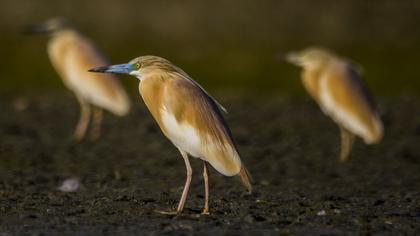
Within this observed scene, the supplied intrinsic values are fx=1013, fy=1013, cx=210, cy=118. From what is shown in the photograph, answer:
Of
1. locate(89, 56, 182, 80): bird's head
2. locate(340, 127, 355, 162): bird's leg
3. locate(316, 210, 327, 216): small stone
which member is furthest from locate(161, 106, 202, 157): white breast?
locate(340, 127, 355, 162): bird's leg

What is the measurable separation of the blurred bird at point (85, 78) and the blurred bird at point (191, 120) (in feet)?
16.9

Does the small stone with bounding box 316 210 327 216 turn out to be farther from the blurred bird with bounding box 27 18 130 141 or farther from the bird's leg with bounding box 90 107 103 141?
the bird's leg with bounding box 90 107 103 141

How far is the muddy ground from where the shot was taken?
7.02 metres

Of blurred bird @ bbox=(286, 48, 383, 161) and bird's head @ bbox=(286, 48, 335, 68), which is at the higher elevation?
bird's head @ bbox=(286, 48, 335, 68)

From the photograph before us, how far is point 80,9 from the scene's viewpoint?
1083 inches

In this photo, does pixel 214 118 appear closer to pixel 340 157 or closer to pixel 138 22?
pixel 340 157

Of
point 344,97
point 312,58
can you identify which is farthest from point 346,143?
point 312,58

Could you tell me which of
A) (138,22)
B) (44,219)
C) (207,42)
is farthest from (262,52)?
(44,219)

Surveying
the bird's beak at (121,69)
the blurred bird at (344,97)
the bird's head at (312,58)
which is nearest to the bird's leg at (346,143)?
the blurred bird at (344,97)

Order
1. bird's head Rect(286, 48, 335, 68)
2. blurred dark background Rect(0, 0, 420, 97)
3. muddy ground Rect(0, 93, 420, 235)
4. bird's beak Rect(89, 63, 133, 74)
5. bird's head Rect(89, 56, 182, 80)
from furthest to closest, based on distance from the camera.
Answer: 1. blurred dark background Rect(0, 0, 420, 97)
2. bird's head Rect(286, 48, 335, 68)
3. bird's beak Rect(89, 63, 133, 74)
4. bird's head Rect(89, 56, 182, 80)
5. muddy ground Rect(0, 93, 420, 235)

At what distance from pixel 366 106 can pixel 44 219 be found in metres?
5.20

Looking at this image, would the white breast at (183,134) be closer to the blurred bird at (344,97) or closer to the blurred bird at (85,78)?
the blurred bird at (344,97)

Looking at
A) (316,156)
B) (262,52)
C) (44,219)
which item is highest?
(262,52)

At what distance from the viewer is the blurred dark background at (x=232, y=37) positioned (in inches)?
765
